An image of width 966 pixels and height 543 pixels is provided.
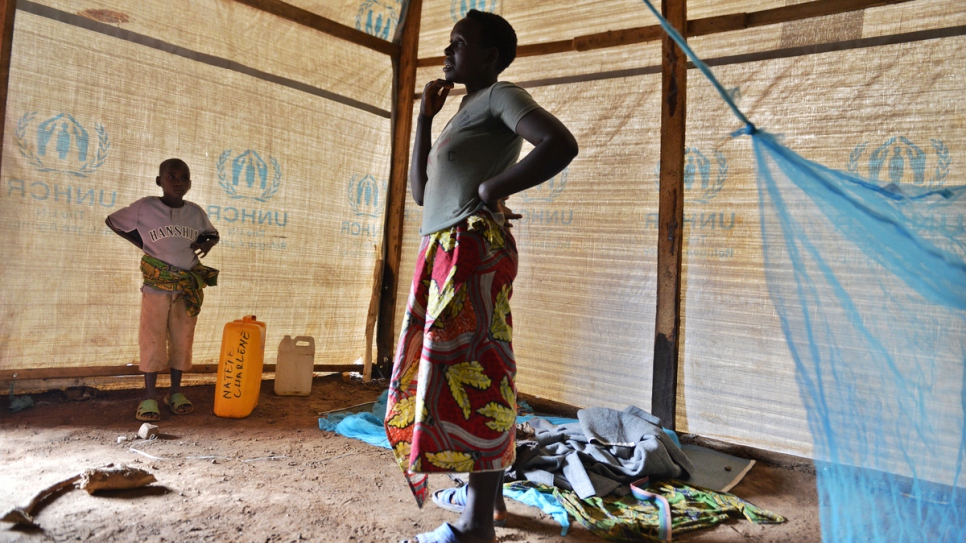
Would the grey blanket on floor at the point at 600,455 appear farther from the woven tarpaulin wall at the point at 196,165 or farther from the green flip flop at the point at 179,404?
the woven tarpaulin wall at the point at 196,165

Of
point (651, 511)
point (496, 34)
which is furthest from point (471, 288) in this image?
point (651, 511)

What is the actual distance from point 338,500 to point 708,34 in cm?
288

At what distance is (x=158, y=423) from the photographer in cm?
287

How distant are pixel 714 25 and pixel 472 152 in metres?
2.23

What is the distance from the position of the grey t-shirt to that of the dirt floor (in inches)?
41.3

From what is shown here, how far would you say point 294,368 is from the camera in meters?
3.63

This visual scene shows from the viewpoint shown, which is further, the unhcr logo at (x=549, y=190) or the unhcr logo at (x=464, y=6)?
the unhcr logo at (x=464, y=6)

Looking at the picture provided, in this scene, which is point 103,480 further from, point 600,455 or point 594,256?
point 594,256

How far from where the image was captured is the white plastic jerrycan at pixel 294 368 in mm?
3623

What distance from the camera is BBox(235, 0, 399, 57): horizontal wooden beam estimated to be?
11.9 feet

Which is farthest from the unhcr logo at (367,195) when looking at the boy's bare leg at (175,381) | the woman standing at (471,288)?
the woman standing at (471,288)

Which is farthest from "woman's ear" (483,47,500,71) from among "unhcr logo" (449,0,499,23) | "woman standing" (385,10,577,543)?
"unhcr logo" (449,0,499,23)

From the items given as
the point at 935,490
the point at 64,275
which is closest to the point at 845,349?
the point at 935,490

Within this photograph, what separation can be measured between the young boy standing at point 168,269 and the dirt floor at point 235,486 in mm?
273
